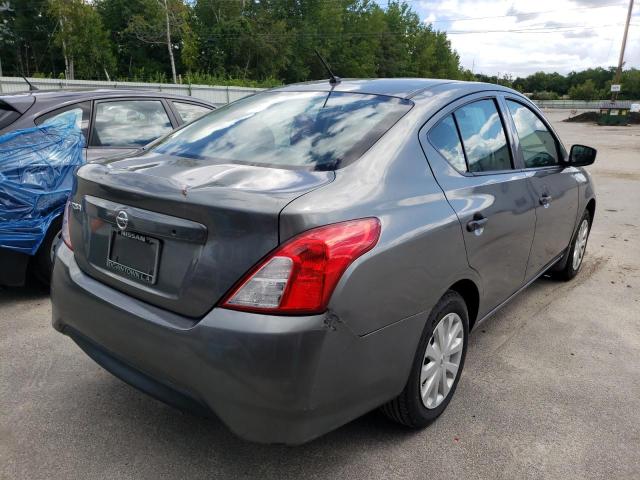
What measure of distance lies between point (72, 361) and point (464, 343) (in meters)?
2.24

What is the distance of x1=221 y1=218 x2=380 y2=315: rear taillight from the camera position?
1716 millimetres

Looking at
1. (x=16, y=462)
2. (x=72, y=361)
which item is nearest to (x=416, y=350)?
(x=16, y=462)

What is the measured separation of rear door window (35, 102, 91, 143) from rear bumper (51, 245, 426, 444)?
2.65m

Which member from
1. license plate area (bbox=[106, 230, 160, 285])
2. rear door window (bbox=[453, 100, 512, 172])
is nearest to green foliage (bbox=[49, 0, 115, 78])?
rear door window (bbox=[453, 100, 512, 172])

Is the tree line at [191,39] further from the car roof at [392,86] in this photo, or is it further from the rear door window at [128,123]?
the car roof at [392,86]

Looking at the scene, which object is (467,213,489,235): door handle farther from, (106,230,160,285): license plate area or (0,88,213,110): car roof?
(0,88,213,110): car roof

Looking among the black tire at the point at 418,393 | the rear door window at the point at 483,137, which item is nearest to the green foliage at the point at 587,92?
the rear door window at the point at 483,137

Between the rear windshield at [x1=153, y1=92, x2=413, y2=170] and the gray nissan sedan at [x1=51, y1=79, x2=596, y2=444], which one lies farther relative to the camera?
the rear windshield at [x1=153, y1=92, x2=413, y2=170]

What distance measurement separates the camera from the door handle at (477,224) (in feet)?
7.98

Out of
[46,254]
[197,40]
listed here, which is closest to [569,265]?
[46,254]

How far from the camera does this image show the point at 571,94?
10156cm

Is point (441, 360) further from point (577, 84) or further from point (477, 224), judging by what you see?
point (577, 84)

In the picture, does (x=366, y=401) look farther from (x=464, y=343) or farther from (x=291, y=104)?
(x=291, y=104)

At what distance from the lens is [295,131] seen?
244 centimetres
